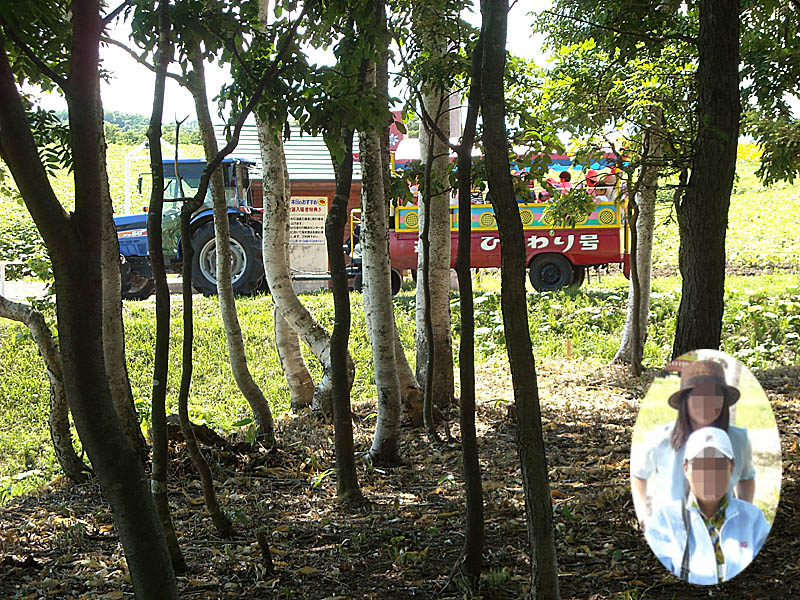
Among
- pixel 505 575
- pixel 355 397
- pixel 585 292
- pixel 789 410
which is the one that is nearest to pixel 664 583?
pixel 505 575

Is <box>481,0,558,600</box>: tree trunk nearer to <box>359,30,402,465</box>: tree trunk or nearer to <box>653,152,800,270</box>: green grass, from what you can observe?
<box>359,30,402,465</box>: tree trunk

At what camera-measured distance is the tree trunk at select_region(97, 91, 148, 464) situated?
5562mm

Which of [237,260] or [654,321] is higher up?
[237,260]

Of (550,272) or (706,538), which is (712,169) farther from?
(550,272)

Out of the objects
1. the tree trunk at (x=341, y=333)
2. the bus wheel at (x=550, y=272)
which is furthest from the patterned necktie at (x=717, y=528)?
the bus wheel at (x=550, y=272)

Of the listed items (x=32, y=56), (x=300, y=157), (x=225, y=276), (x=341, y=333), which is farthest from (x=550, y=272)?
(x=32, y=56)

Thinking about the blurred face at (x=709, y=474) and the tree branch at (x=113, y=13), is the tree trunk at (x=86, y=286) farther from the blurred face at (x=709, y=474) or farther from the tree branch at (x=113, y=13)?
the blurred face at (x=709, y=474)

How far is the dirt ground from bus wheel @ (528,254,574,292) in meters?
7.90

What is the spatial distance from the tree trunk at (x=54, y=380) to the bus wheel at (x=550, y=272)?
10.3m

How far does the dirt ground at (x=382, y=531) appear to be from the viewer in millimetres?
3676

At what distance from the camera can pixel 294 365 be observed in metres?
8.31

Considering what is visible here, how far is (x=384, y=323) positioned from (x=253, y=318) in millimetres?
7181

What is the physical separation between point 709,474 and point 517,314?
1.17 meters

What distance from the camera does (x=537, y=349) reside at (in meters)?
12.2
